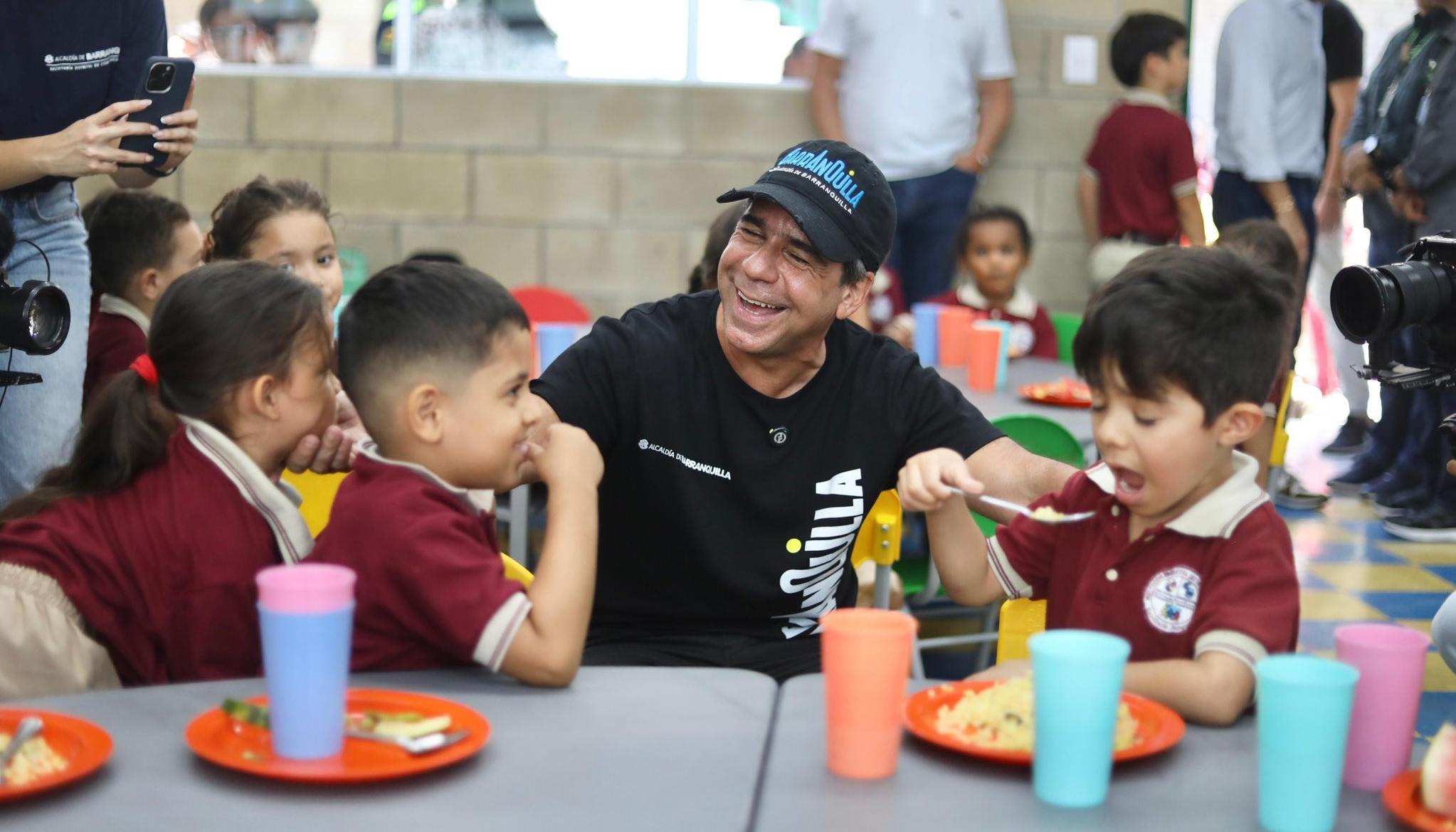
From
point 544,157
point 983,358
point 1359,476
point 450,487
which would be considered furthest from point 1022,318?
point 450,487

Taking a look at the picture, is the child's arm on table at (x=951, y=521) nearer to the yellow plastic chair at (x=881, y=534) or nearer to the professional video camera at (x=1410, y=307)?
the yellow plastic chair at (x=881, y=534)

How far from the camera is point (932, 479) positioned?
1722mm

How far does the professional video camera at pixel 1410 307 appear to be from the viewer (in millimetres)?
2049

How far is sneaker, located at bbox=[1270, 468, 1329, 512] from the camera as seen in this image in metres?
5.70

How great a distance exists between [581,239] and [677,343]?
4.23 m

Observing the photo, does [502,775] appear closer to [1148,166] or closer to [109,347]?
[109,347]

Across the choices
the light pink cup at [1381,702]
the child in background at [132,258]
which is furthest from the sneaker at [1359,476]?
the light pink cup at [1381,702]

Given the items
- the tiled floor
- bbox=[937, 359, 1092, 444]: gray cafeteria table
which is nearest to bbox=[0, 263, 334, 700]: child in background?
bbox=[937, 359, 1092, 444]: gray cafeteria table

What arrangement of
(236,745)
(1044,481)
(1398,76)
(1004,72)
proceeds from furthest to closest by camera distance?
1. (1004,72)
2. (1398,76)
3. (1044,481)
4. (236,745)

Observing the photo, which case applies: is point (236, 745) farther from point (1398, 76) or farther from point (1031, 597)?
point (1398, 76)

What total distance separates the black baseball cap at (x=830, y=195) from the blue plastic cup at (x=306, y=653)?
3.38ft

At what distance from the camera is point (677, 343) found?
2.21m

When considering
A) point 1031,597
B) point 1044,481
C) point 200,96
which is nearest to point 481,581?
point 1031,597

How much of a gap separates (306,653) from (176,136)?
5.57 ft
